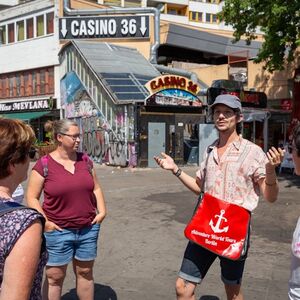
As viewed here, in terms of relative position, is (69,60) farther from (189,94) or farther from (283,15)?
(283,15)

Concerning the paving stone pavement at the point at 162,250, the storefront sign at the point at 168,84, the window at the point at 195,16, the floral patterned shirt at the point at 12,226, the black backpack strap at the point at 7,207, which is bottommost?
the paving stone pavement at the point at 162,250

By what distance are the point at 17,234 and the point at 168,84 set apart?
68.3 feet

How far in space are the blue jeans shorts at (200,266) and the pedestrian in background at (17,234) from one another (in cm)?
178

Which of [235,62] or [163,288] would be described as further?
[235,62]

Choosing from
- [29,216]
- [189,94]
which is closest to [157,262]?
[29,216]

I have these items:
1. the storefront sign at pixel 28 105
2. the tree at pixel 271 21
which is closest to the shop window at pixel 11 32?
the storefront sign at pixel 28 105

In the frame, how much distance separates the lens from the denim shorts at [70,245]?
13.5 ft

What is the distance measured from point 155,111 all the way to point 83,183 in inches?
720

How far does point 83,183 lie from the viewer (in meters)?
4.22

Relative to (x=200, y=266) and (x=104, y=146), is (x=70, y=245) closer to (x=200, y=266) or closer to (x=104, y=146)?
(x=200, y=266)

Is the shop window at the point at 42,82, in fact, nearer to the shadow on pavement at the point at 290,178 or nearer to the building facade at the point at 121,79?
the building facade at the point at 121,79

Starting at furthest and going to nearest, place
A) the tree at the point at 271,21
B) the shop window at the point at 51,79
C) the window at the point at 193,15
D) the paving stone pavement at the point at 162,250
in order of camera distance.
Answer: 1. the window at the point at 193,15
2. the shop window at the point at 51,79
3. the tree at the point at 271,21
4. the paving stone pavement at the point at 162,250

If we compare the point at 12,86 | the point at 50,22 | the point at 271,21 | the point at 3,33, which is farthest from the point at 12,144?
the point at 3,33

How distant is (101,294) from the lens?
505 cm
